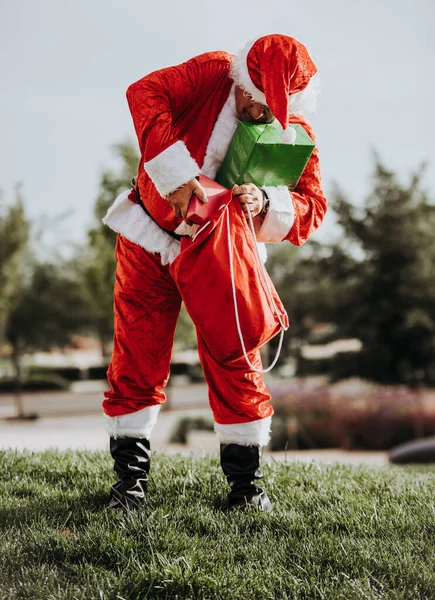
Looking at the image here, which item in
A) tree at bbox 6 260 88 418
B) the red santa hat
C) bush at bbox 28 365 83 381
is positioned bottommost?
bush at bbox 28 365 83 381

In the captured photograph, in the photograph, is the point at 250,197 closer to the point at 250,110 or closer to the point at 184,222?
the point at 184,222

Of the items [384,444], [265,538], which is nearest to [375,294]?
[384,444]

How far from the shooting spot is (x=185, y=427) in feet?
44.0

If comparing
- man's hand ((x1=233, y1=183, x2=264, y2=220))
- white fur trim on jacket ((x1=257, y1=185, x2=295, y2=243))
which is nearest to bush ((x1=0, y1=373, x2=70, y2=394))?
white fur trim on jacket ((x1=257, y1=185, x2=295, y2=243))

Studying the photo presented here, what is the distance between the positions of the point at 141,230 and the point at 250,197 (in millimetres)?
523

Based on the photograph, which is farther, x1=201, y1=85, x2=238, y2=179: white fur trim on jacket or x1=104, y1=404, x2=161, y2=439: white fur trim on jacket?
x1=104, y1=404, x2=161, y2=439: white fur trim on jacket

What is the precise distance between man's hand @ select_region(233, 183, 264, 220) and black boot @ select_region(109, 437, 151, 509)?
1.13 metres

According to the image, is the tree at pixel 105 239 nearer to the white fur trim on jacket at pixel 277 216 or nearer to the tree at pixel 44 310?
the tree at pixel 44 310

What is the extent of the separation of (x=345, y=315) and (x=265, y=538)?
11989mm

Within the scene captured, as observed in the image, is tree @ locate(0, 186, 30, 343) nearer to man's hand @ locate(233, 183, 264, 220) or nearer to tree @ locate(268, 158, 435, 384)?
tree @ locate(268, 158, 435, 384)

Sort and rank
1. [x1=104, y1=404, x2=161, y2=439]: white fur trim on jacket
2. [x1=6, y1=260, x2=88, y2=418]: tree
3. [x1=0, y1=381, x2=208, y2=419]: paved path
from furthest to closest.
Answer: [x1=6, y1=260, x2=88, y2=418]: tree
[x1=0, y1=381, x2=208, y2=419]: paved path
[x1=104, y1=404, x2=161, y2=439]: white fur trim on jacket

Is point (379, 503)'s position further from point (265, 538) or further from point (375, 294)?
point (375, 294)

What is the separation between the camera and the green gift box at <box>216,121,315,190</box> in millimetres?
2504

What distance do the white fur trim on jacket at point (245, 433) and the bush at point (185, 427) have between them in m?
10.6
